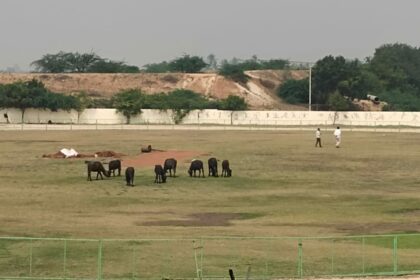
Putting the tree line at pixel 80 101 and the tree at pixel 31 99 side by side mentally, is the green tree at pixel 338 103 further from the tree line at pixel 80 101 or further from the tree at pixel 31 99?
the tree at pixel 31 99

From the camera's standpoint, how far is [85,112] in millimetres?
130625

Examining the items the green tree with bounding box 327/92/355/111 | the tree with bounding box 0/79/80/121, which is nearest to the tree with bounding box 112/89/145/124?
the tree with bounding box 0/79/80/121

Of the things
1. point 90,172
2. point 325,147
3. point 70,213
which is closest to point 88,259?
point 70,213

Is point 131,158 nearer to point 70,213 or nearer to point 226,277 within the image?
point 70,213

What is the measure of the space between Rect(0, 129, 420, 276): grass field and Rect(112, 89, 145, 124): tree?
61.9 meters

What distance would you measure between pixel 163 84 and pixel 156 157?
117722 mm

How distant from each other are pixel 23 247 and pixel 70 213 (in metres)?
8.15

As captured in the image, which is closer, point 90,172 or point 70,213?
point 70,213

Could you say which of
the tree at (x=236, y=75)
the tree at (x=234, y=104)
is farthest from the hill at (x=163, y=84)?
the tree at (x=234, y=104)

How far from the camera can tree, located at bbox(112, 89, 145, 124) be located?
423 feet

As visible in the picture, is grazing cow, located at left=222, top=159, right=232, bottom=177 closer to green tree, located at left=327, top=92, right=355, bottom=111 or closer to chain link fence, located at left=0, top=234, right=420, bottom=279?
chain link fence, located at left=0, top=234, right=420, bottom=279

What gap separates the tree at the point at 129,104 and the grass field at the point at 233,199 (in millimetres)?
61851

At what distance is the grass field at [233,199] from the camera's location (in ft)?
98.7

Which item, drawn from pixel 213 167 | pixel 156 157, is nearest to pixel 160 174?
pixel 213 167
